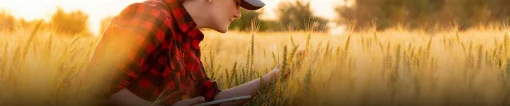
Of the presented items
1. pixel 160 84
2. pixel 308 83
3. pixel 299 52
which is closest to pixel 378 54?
pixel 299 52

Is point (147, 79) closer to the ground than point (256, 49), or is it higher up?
higher up

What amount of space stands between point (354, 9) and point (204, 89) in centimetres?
1809

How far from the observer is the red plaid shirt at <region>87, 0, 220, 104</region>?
1.75 metres

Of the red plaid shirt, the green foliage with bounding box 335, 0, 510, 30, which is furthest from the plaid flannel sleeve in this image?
the green foliage with bounding box 335, 0, 510, 30

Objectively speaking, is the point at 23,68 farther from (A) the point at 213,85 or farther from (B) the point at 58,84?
(A) the point at 213,85

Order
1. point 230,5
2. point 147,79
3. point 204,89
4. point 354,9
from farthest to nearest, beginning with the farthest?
point 354,9, point 204,89, point 230,5, point 147,79

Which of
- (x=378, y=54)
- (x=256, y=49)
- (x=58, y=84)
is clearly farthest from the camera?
(x=256, y=49)

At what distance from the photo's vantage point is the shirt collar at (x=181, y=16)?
197 cm

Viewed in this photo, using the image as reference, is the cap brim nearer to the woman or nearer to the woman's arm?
the woman

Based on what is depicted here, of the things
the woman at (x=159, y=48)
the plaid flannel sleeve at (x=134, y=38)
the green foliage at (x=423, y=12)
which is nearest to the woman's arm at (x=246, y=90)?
the woman at (x=159, y=48)

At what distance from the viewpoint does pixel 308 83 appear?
193 cm

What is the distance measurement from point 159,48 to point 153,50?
0.13ft

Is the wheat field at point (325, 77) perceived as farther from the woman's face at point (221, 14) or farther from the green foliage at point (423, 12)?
the green foliage at point (423, 12)

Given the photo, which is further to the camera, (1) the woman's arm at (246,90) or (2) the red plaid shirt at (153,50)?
(1) the woman's arm at (246,90)
